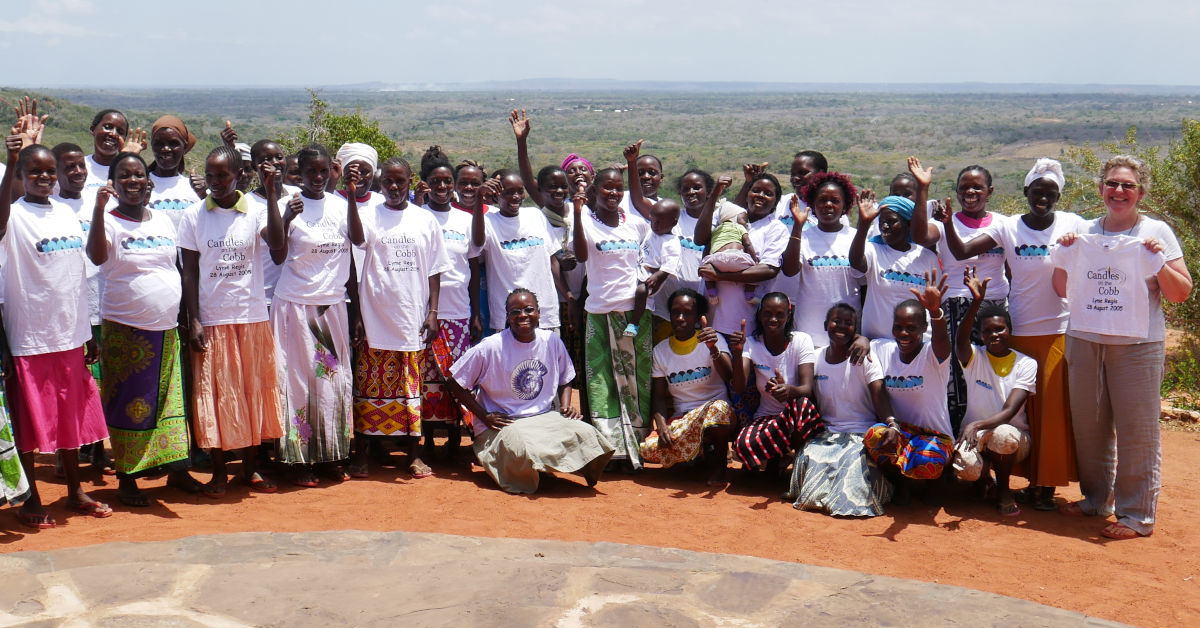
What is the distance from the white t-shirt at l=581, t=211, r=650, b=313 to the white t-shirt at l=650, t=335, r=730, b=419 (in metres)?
0.38

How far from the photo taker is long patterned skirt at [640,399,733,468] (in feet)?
20.7

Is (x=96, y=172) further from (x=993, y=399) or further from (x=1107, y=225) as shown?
(x=1107, y=225)

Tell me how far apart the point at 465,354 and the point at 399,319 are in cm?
44

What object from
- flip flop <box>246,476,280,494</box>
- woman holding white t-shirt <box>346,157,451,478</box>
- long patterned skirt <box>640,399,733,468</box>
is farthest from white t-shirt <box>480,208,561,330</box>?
flip flop <box>246,476,280,494</box>

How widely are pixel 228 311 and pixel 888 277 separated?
3.60 meters

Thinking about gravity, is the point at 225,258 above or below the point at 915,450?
above

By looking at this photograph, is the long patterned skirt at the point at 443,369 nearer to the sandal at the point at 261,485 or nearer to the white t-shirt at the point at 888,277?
the sandal at the point at 261,485

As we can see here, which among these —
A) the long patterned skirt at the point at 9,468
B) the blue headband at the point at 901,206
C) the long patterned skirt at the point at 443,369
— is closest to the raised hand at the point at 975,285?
the blue headband at the point at 901,206

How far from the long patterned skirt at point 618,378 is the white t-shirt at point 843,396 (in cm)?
110

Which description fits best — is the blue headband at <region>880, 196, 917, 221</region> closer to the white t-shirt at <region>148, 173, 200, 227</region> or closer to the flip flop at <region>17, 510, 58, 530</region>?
the white t-shirt at <region>148, 173, 200, 227</region>

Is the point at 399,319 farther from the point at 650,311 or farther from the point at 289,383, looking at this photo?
the point at 650,311

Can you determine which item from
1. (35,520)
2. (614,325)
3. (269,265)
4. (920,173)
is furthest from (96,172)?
(920,173)

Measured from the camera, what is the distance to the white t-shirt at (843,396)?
6.04 metres

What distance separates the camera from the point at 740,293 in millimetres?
6461
